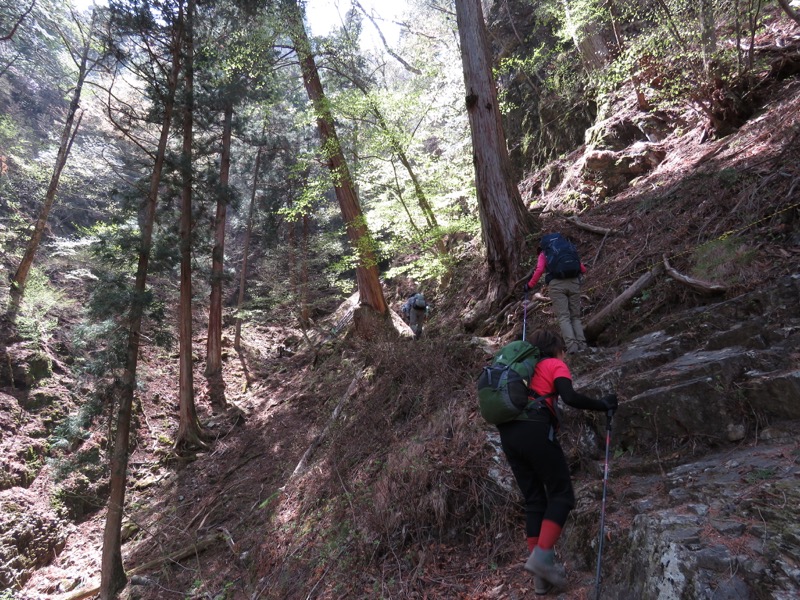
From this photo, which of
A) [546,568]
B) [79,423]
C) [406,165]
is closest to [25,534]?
[79,423]

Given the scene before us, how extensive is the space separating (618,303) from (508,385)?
10.4ft

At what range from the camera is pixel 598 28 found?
36.2ft

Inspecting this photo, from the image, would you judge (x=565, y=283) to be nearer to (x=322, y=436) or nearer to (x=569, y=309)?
(x=569, y=309)

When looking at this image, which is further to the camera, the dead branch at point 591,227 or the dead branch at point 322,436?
the dead branch at point 322,436

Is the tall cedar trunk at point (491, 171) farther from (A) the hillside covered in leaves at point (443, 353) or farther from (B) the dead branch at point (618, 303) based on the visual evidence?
(B) the dead branch at point (618, 303)

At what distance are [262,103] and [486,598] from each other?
55.2 feet

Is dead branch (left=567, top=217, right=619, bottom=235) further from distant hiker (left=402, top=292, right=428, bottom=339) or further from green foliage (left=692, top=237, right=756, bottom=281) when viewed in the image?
distant hiker (left=402, top=292, right=428, bottom=339)

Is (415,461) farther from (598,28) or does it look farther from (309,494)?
(598,28)

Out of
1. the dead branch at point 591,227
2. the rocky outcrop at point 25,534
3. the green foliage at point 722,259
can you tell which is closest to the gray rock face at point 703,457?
the green foliage at point 722,259

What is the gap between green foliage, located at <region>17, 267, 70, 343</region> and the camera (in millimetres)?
12422

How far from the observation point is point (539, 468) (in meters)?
3.09

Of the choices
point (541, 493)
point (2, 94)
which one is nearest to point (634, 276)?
point (541, 493)

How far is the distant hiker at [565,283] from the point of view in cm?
523

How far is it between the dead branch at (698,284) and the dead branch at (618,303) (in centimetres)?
23
